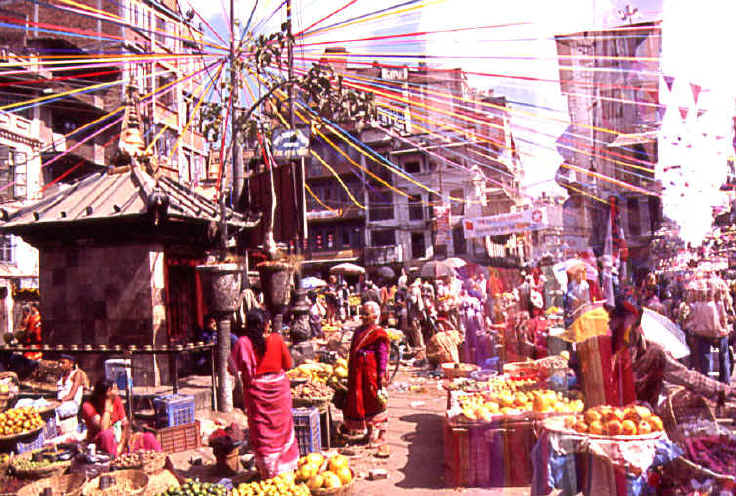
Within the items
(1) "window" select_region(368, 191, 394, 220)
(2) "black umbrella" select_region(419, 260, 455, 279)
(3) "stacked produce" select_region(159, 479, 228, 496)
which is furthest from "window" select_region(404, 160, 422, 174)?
(3) "stacked produce" select_region(159, 479, 228, 496)

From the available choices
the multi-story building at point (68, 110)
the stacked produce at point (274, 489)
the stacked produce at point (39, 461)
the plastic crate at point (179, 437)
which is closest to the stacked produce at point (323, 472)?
the stacked produce at point (274, 489)

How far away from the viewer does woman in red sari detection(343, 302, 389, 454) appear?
7.35 m

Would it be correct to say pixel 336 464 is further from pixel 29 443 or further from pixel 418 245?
pixel 418 245

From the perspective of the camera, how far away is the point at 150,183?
36.3 feet

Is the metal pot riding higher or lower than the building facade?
lower

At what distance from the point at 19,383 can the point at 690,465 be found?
35.9 ft

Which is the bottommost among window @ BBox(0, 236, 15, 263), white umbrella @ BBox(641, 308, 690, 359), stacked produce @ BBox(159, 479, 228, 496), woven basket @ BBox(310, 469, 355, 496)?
woven basket @ BBox(310, 469, 355, 496)

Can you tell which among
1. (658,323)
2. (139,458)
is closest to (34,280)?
(139,458)

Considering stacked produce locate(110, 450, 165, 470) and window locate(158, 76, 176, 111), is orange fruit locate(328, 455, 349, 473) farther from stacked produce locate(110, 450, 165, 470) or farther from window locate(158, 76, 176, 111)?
window locate(158, 76, 176, 111)

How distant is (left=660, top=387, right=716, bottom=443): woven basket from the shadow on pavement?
96.6 inches

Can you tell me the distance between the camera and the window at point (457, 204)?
41.1 m

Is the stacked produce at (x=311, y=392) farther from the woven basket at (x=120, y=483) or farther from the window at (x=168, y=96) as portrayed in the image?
the window at (x=168, y=96)

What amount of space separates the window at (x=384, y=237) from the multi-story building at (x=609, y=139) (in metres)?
15.7

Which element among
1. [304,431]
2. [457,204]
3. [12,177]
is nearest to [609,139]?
[304,431]
